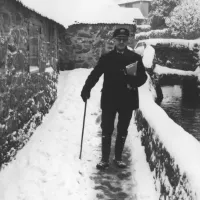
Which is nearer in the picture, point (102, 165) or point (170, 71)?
point (102, 165)

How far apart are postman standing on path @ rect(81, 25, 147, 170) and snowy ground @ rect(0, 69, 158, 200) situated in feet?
1.65

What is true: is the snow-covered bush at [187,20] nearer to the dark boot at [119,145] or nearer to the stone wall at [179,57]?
the stone wall at [179,57]

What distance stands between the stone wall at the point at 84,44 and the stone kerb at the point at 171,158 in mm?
9299

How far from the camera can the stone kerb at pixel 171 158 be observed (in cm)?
263

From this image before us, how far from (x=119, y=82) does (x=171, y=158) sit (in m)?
1.44

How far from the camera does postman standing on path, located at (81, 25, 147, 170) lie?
4.11m

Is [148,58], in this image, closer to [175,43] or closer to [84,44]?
[84,44]

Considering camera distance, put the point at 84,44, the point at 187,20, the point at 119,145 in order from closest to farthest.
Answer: the point at 119,145
the point at 84,44
the point at 187,20

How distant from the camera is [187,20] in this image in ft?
80.2

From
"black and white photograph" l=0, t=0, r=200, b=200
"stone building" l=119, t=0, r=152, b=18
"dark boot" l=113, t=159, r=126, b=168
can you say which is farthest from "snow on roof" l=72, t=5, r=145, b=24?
"stone building" l=119, t=0, r=152, b=18

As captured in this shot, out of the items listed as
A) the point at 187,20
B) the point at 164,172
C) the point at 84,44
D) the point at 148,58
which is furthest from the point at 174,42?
the point at 164,172

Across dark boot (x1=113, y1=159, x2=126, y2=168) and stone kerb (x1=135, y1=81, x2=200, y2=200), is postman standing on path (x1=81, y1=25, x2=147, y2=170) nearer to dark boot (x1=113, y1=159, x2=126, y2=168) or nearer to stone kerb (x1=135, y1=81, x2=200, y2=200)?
dark boot (x1=113, y1=159, x2=126, y2=168)

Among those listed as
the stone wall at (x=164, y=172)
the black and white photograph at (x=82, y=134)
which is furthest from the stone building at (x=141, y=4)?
the stone wall at (x=164, y=172)

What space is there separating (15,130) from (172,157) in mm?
2986
